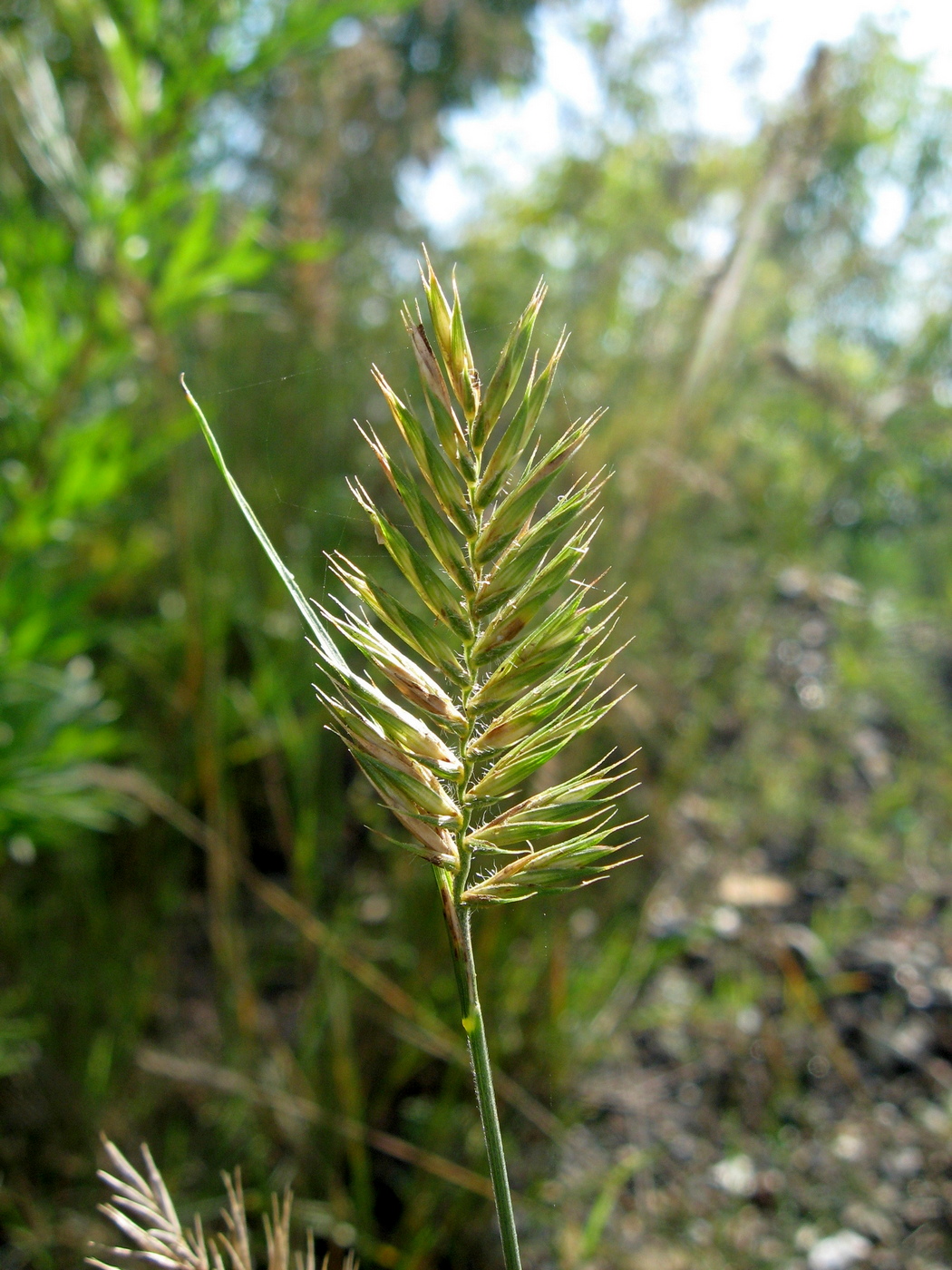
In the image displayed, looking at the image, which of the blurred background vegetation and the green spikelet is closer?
the green spikelet

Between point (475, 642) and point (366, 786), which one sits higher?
point (475, 642)

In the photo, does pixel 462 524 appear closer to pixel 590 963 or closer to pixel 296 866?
pixel 296 866

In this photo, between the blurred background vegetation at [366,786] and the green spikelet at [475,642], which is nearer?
the green spikelet at [475,642]

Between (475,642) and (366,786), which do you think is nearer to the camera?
(475,642)
